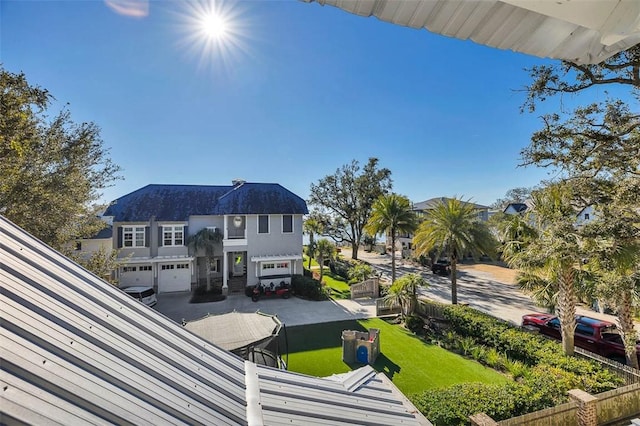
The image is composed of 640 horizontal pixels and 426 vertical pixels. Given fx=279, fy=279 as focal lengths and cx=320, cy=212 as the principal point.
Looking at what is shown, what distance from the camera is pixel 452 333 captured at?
1197 cm

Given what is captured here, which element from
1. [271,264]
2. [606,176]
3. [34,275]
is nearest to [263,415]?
[34,275]

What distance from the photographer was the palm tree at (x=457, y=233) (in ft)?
46.2

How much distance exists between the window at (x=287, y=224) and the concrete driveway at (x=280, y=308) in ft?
16.0

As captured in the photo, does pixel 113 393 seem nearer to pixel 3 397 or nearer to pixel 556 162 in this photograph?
pixel 3 397

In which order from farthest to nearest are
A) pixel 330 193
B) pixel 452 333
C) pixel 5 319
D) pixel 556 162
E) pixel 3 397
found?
1. pixel 330 193
2. pixel 452 333
3. pixel 556 162
4. pixel 5 319
5. pixel 3 397

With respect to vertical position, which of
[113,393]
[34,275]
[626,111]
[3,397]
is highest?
[626,111]

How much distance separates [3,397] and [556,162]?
32.9 ft

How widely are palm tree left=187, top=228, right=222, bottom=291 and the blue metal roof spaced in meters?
1.58

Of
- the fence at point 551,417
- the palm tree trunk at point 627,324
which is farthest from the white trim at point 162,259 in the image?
the palm tree trunk at point 627,324

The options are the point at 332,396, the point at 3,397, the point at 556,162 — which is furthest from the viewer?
the point at 556,162

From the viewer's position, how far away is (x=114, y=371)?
2066mm

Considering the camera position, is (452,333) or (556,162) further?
(452,333)

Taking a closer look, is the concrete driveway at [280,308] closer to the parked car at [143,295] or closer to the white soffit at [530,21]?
the parked car at [143,295]

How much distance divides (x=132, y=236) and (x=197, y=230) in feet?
13.6
